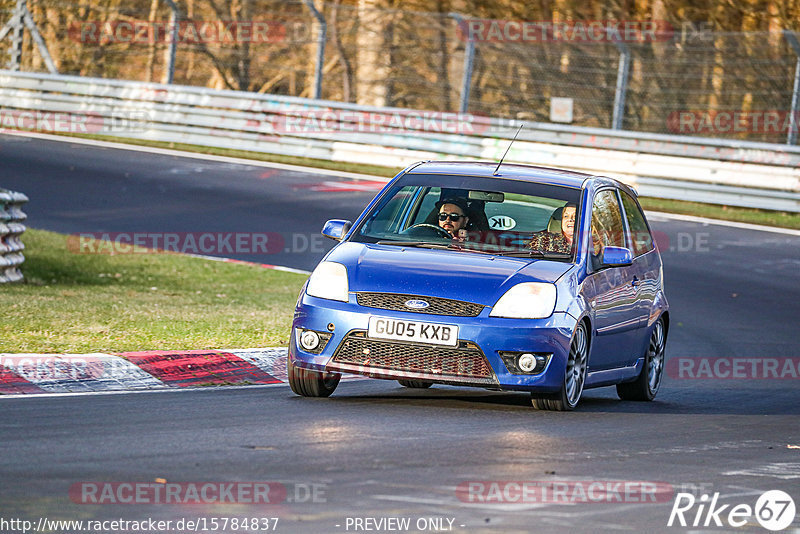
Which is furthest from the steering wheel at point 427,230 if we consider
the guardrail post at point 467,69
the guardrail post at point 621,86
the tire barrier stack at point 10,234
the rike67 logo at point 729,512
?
the guardrail post at point 467,69

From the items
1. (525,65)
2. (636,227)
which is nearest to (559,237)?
(636,227)

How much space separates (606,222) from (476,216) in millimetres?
997

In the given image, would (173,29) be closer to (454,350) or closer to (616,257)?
(616,257)

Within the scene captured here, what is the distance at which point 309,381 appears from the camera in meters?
8.66

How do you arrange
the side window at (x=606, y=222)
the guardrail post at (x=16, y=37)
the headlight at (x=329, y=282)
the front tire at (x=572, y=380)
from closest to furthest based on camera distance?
1. the headlight at (x=329, y=282)
2. the front tire at (x=572, y=380)
3. the side window at (x=606, y=222)
4. the guardrail post at (x=16, y=37)

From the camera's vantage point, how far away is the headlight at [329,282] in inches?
328

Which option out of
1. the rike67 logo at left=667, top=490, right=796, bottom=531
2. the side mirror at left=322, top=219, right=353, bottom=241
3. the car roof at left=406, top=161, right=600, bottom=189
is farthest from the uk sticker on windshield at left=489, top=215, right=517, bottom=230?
the rike67 logo at left=667, top=490, right=796, bottom=531

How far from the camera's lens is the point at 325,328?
8250 millimetres

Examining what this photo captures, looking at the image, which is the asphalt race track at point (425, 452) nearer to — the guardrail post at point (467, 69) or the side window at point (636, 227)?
the side window at point (636, 227)

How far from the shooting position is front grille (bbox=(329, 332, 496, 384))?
8055 millimetres

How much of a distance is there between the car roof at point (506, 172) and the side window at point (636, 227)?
0.63m

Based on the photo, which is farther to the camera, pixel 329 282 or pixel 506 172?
pixel 506 172

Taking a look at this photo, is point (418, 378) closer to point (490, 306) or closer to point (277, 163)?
point (490, 306)

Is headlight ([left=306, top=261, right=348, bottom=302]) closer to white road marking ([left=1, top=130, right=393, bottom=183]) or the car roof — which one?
the car roof
